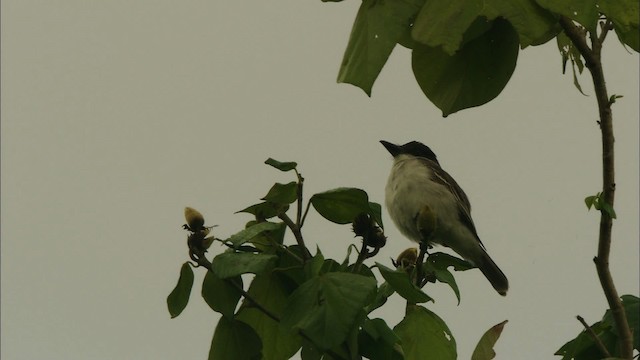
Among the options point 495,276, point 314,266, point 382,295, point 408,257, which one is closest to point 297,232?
point 314,266

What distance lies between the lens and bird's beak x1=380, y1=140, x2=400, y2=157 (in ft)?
26.5

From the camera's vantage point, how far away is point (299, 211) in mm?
2824

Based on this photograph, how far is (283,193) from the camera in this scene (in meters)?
2.81

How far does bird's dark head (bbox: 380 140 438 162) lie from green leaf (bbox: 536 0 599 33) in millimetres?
6229

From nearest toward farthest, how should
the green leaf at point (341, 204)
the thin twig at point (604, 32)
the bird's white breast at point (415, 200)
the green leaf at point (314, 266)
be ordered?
the thin twig at point (604, 32)
the green leaf at point (314, 266)
the green leaf at point (341, 204)
the bird's white breast at point (415, 200)

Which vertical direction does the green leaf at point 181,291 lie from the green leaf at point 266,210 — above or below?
below

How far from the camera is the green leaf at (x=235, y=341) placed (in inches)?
113

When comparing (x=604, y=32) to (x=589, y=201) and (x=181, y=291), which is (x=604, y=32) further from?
(x=181, y=291)

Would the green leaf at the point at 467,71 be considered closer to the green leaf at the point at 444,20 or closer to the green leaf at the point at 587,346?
the green leaf at the point at 444,20

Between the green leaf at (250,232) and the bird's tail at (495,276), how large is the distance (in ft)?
14.4

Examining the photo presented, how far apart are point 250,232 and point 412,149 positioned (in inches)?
217

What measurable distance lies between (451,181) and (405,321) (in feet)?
14.6

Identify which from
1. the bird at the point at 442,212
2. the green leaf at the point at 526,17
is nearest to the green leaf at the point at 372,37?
the green leaf at the point at 526,17

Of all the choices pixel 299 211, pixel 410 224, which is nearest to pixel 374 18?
pixel 299 211
